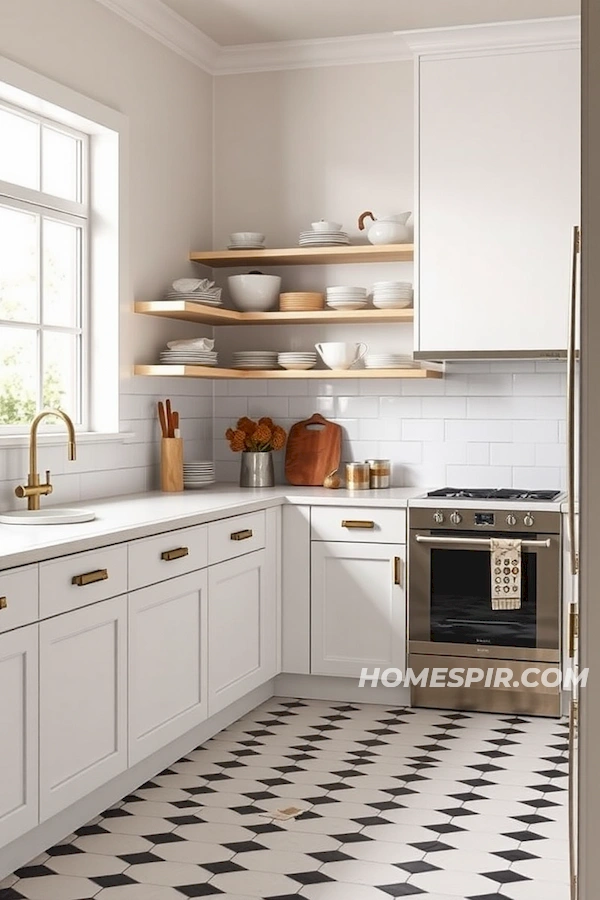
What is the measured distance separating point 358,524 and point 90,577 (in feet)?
5.86

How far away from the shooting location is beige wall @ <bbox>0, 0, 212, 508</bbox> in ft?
13.8

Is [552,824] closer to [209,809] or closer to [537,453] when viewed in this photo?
[209,809]

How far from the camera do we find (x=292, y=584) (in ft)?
16.3

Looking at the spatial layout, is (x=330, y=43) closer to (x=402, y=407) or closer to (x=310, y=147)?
(x=310, y=147)

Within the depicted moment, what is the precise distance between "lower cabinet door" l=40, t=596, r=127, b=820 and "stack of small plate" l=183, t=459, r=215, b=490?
170 cm

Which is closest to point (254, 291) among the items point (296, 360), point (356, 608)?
point (296, 360)

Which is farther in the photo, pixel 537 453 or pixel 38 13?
pixel 537 453

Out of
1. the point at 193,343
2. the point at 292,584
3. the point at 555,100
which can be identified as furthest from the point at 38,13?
the point at 292,584

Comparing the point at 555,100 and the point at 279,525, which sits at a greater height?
the point at 555,100

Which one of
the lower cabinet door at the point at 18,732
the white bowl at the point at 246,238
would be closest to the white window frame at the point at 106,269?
the white bowl at the point at 246,238

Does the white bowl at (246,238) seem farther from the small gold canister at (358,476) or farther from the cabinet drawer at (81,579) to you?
the cabinet drawer at (81,579)

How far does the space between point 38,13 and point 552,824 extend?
A: 3273 millimetres

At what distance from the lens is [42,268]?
176 inches

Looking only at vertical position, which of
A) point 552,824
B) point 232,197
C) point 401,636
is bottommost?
point 552,824
